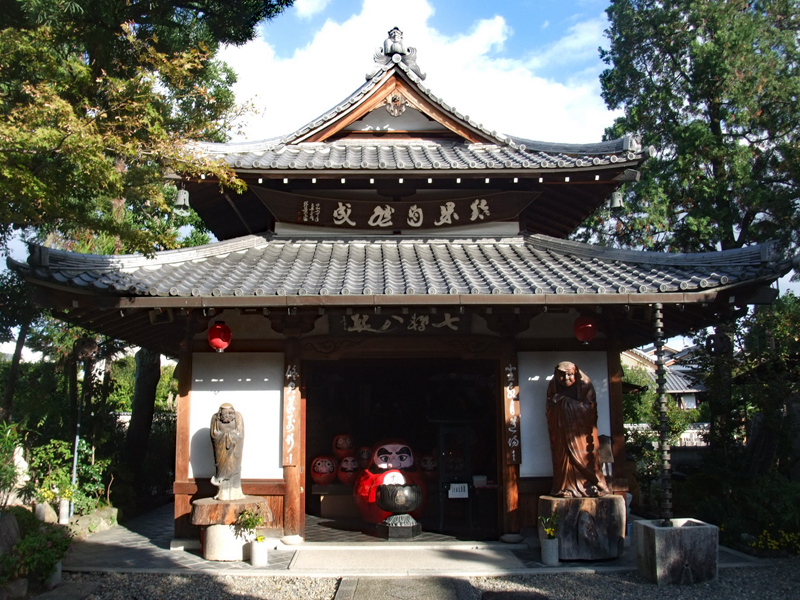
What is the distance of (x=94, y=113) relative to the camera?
709 centimetres

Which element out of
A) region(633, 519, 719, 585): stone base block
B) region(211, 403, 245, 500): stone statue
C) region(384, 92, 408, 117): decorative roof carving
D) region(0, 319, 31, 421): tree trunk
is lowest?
region(633, 519, 719, 585): stone base block

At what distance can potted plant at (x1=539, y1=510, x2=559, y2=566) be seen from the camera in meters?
8.15

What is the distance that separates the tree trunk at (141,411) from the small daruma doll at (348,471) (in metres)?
5.09

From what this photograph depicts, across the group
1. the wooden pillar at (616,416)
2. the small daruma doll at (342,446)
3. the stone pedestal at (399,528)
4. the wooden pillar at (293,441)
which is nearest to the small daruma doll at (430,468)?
the small daruma doll at (342,446)

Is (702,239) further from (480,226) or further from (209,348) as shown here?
(209,348)

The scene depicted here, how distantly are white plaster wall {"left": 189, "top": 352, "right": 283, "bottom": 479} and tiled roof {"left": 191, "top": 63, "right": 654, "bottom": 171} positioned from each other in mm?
3110

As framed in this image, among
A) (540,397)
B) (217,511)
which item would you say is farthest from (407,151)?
(217,511)

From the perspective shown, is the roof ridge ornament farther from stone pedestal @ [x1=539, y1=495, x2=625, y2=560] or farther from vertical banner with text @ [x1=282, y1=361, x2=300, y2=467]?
stone pedestal @ [x1=539, y1=495, x2=625, y2=560]

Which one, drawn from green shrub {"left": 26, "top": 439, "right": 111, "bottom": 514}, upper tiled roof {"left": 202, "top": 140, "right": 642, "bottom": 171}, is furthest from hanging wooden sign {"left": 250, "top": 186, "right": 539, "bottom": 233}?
green shrub {"left": 26, "top": 439, "right": 111, "bottom": 514}

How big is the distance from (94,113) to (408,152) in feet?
18.6

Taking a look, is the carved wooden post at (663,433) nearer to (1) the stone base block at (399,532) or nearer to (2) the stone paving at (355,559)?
(2) the stone paving at (355,559)

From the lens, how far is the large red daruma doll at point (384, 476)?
32.8ft

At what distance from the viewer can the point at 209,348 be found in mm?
9492

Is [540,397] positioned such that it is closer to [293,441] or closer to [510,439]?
[510,439]
